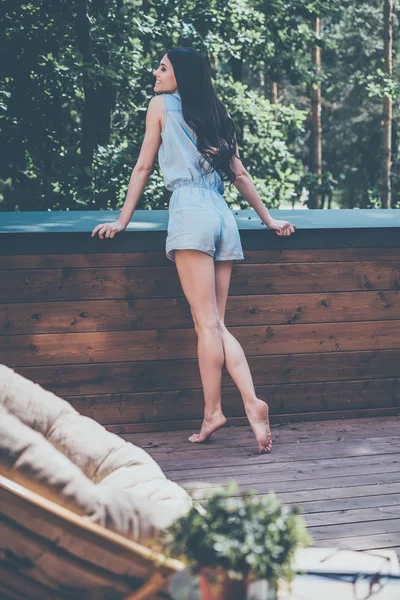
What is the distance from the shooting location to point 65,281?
3998 mm

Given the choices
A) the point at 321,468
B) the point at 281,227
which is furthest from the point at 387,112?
the point at 321,468

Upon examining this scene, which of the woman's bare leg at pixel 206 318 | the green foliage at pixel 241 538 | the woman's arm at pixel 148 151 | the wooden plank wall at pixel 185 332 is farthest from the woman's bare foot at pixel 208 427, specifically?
the green foliage at pixel 241 538

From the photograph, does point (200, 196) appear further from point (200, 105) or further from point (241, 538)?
point (241, 538)

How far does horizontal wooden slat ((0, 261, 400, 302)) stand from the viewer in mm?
3969

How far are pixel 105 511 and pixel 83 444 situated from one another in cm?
57

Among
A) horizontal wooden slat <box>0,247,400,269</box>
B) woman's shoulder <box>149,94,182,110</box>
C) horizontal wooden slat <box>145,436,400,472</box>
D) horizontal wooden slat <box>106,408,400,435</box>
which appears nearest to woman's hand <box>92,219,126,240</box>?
horizontal wooden slat <box>0,247,400,269</box>

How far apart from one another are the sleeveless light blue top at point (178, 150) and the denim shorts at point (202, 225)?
36 mm

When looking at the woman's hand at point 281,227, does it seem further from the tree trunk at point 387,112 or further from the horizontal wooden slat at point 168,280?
the tree trunk at point 387,112

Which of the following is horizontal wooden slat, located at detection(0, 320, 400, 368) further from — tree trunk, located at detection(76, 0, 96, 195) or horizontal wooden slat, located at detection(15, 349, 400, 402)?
tree trunk, located at detection(76, 0, 96, 195)

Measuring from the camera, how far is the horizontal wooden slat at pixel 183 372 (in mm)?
4047

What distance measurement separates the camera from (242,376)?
3.76 meters

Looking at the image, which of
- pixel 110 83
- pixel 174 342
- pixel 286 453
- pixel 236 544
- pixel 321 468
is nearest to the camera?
pixel 236 544

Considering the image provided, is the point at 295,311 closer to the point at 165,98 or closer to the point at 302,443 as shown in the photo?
the point at 302,443

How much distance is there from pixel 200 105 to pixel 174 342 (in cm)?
124
